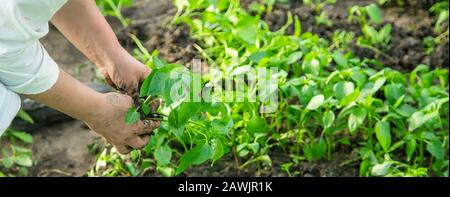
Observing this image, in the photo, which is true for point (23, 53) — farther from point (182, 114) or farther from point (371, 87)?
point (371, 87)

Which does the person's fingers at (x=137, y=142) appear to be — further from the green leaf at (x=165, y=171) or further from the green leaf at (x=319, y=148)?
the green leaf at (x=319, y=148)

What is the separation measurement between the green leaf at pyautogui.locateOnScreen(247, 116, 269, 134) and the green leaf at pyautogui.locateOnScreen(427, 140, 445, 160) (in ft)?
1.42

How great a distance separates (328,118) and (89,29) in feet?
2.64

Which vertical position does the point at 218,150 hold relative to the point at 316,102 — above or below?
below

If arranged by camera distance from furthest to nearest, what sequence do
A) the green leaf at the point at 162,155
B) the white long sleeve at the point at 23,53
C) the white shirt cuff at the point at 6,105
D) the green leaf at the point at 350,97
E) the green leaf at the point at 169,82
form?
the green leaf at the point at 350,97, the green leaf at the point at 162,155, the green leaf at the point at 169,82, the white shirt cuff at the point at 6,105, the white long sleeve at the point at 23,53

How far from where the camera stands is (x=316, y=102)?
228cm

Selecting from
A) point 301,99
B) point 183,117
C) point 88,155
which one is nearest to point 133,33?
point 88,155

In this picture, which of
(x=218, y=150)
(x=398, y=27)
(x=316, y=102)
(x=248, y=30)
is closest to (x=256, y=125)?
(x=316, y=102)

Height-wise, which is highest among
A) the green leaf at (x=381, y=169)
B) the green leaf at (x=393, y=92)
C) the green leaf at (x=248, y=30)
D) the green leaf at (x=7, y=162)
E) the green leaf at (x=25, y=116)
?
the green leaf at (x=248, y=30)

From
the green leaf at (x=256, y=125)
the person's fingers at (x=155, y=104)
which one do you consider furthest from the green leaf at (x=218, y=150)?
the green leaf at (x=256, y=125)

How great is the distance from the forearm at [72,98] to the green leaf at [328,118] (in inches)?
30.8

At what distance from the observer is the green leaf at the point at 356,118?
2275mm
